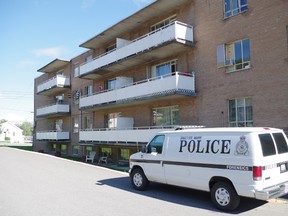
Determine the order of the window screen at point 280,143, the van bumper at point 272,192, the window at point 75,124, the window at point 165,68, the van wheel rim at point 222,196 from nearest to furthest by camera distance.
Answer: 1. the van bumper at point 272,192
2. the van wheel rim at point 222,196
3. the window screen at point 280,143
4. the window at point 165,68
5. the window at point 75,124

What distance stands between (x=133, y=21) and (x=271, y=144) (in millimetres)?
15534

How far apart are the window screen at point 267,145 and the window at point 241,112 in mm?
6516

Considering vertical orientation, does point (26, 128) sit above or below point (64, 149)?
above

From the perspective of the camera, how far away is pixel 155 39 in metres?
18.3

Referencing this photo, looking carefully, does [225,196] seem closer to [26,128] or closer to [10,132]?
[10,132]

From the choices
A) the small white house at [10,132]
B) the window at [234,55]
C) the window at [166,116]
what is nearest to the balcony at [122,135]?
the window at [166,116]

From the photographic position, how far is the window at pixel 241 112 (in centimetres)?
1454

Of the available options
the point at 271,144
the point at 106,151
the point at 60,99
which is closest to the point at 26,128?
the point at 60,99

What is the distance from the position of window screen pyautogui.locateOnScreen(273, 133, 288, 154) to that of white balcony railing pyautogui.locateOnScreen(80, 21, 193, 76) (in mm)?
9614

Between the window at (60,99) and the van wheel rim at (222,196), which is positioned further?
the window at (60,99)

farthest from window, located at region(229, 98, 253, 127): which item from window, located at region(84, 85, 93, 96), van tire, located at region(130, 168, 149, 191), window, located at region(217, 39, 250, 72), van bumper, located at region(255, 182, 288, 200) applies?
window, located at region(84, 85, 93, 96)

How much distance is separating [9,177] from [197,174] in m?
9.45

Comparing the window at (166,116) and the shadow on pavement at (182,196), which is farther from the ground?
the window at (166,116)

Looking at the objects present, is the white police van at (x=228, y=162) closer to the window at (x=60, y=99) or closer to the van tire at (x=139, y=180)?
the van tire at (x=139, y=180)
